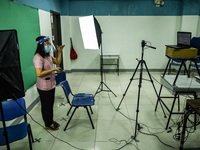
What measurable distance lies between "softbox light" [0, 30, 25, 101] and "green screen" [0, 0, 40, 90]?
46.8 inches

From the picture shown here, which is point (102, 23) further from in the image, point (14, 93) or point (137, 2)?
point (14, 93)

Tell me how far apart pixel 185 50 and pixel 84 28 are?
1827 millimetres

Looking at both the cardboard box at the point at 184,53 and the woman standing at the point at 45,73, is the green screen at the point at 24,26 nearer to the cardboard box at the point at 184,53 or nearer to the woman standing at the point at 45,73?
the woman standing at the point at 45,73

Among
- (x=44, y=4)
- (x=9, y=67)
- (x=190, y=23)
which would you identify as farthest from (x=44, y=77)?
(x=190, y=23)

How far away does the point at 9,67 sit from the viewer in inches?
53.2

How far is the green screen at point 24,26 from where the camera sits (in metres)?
2.40

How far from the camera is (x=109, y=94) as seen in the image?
4195 millimetres

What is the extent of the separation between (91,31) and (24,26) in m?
1.20

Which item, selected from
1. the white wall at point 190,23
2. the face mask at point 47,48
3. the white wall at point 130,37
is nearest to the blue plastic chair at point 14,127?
→ the face mask at point 47,48

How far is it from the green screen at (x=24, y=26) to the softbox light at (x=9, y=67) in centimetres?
119

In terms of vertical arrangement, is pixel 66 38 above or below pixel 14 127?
above

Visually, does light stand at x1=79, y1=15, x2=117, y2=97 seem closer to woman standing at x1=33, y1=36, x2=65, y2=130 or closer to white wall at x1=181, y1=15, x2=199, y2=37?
woman standing at x1=33, y1=36, x2=65, y2=130

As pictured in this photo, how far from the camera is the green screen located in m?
2.40

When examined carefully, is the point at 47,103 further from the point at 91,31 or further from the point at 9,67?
the point at 91,31
